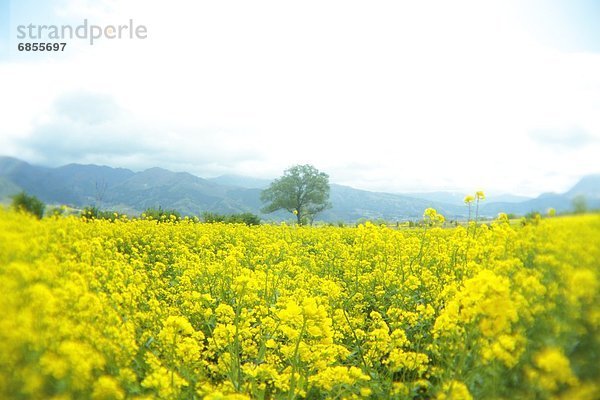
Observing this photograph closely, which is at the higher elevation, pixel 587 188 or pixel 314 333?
pixel 587 188

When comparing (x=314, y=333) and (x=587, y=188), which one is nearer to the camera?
(x=587, y=188)

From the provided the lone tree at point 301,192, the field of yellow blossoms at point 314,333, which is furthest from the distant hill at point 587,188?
the lone tree at point 301,192

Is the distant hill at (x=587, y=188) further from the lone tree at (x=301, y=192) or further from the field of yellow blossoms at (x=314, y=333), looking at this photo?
the lone tree at (x=301, y=192)

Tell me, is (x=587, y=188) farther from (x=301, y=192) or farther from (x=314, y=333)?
(x=301, y=192)

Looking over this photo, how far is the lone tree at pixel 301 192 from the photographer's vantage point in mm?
72812

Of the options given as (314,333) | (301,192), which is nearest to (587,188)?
(314,333)

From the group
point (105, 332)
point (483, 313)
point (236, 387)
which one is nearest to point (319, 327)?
point (236, 387)

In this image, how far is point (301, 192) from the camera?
74.6 metres

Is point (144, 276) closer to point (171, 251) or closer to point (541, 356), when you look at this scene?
point (171, 251)

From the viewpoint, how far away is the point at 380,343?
440 cm

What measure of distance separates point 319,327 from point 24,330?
266cm

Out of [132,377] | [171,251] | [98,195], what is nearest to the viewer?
[132,377]

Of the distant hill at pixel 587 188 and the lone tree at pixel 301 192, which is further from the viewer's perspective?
the lone tree at pixel 301 192

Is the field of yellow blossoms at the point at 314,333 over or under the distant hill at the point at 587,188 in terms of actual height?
under
